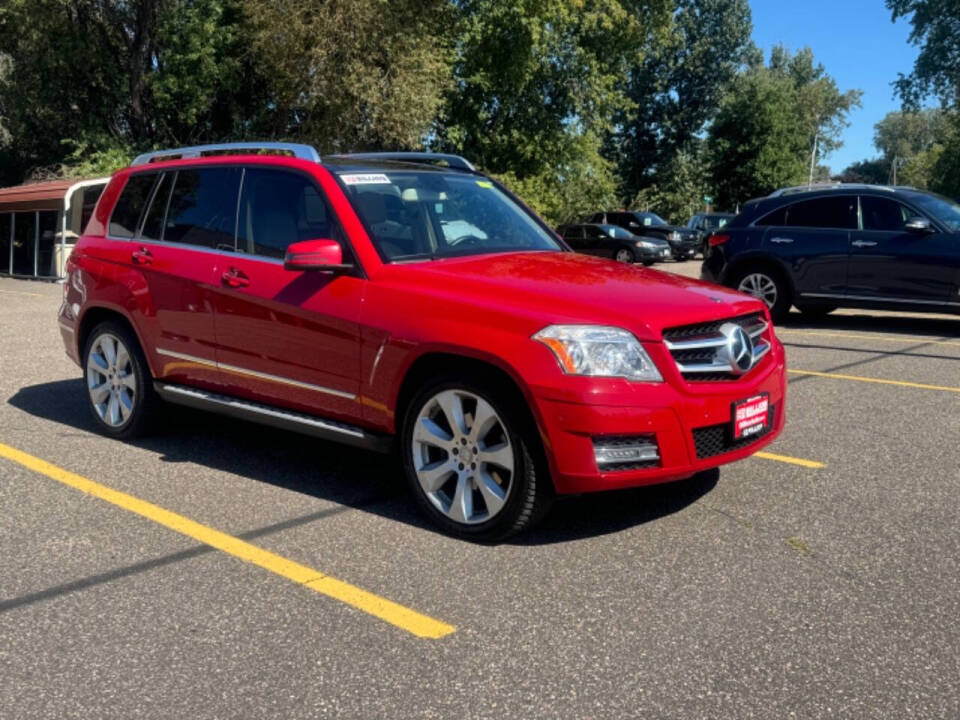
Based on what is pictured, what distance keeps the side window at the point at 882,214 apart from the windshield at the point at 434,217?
24.5 ft

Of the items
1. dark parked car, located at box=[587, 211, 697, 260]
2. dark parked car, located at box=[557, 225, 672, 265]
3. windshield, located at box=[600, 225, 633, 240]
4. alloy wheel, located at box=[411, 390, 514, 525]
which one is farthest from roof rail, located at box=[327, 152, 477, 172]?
dark parked car, located at box=[587, 211, 697, 260]

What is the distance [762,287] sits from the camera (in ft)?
41.6

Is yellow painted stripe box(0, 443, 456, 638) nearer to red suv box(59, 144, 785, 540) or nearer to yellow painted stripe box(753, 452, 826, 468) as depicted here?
red suv box(59, 144, 785, 540)

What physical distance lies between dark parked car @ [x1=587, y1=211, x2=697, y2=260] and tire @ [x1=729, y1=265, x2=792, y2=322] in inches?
973

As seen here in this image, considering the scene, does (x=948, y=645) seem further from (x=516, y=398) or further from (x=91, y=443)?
(x=91, y=443)

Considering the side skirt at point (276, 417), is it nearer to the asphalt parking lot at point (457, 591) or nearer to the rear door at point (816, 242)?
the asphalt parking lot at point (457, 591)

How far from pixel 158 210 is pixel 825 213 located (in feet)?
28.4

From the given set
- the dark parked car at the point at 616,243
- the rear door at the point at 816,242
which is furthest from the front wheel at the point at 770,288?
the dark parked car at the point at 616,243

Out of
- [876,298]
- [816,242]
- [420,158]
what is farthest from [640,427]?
[816,242]

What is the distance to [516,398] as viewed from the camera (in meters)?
4.36

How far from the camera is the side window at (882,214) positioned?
39.2 ft

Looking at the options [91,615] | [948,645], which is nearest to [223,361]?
[91,615]

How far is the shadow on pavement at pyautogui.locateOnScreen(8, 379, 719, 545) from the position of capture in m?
4.85

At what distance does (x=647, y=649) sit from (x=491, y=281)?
1.85m
